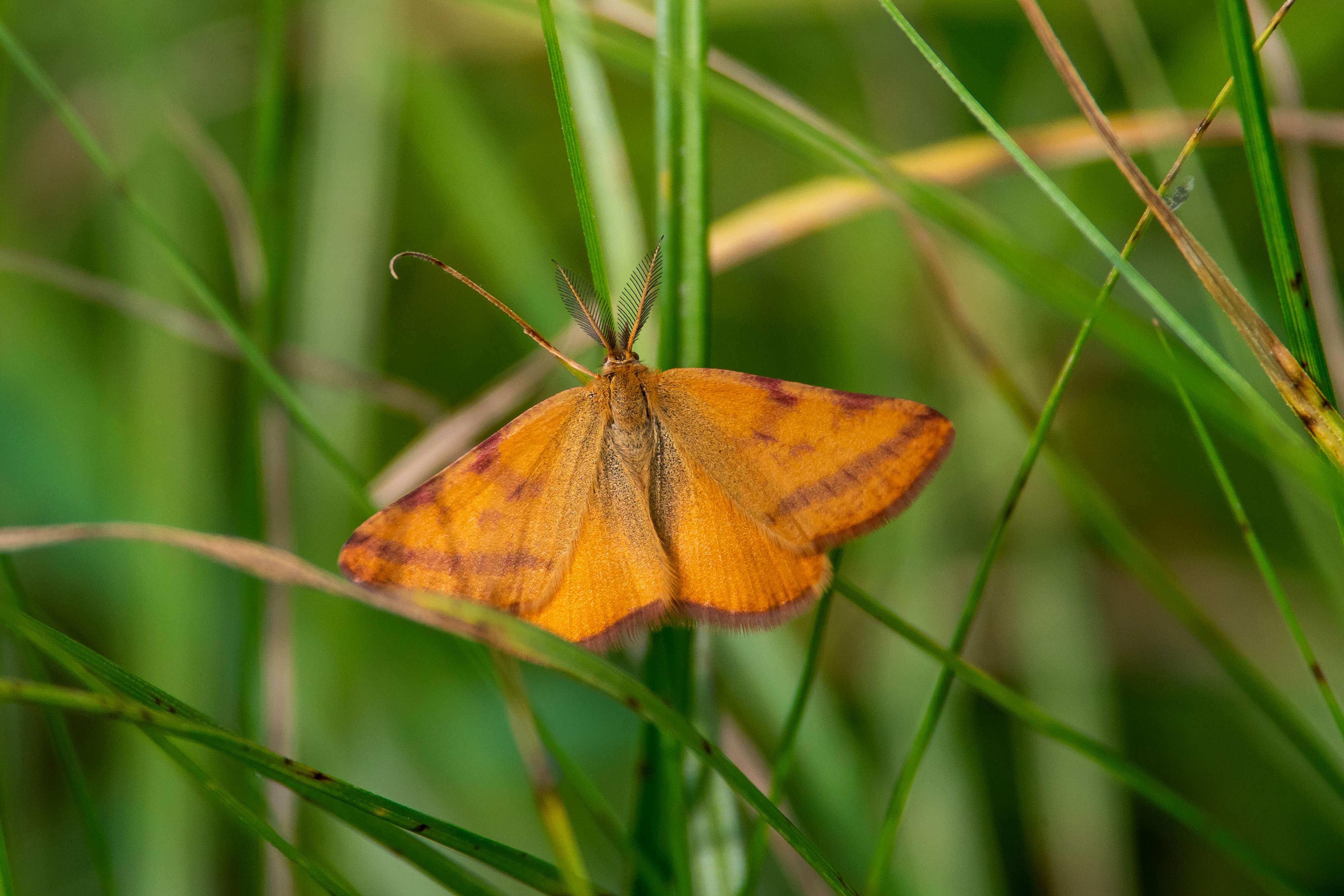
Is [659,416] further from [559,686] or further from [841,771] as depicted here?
[559,686]

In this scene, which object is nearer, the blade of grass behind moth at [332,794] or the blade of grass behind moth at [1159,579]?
the blade of grass behind moth at [332,794]

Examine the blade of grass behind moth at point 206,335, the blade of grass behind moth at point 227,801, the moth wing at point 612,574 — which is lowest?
the blade of grass behind moth at point 227,801

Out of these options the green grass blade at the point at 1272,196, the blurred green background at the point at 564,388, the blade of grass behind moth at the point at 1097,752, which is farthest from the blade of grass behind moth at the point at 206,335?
the green grass blade at the point at 1272,196

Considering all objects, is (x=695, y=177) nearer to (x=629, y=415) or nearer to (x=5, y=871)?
(x=629, y=415)

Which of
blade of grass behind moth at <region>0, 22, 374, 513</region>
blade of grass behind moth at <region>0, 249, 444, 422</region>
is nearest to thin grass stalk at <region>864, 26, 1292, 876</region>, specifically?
blade of grass behind moth at <region>0, 22, 374, 513</region>

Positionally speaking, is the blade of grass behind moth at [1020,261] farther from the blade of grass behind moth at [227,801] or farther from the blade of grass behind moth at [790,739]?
the blade of grass behind moth at [227,801]

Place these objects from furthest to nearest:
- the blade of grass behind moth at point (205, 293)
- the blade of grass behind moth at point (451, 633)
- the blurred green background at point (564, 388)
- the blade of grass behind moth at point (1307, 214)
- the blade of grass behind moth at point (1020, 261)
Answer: the blurred green background at point (564, 388), the blade of grass behind moth at point (1307, 214), the blade of grass behind moth at point (205, 293), the blade of grass behind moth at point (1020, 261), the blade of grass behind moth at point (451, 633)
